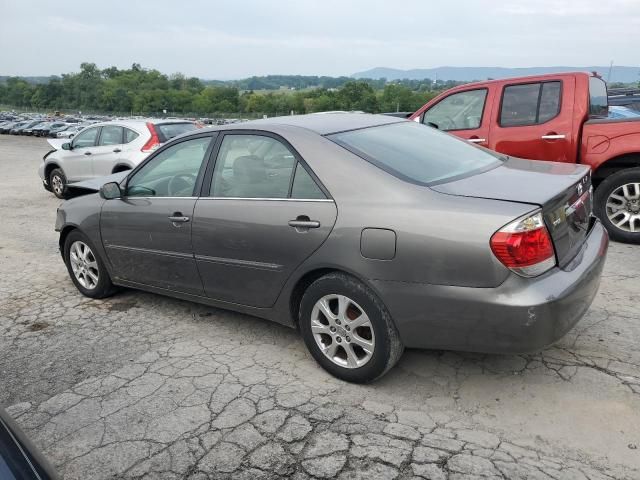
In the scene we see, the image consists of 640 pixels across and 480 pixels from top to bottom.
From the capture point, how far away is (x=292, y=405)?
121 inches

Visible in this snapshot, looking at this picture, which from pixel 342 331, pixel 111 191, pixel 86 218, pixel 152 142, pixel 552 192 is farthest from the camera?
pixel 152 142

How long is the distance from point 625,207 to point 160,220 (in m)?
4.79

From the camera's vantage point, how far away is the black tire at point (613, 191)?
560 centimetres

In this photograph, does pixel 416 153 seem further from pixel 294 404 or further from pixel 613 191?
pixel 613 191

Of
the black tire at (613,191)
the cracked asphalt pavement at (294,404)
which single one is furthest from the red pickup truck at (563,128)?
the cracked asphalt pavement at (294,404)

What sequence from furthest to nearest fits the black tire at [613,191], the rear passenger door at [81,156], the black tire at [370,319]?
the rear passenger door at [81,156]
the black tire at [613,191]
the black tire at [370,319]

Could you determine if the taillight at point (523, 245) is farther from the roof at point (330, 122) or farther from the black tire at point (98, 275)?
the black tire at point (98, 275)

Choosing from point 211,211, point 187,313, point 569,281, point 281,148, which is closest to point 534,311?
point 569,281

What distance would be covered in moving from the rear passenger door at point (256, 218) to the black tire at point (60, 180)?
8.20 m

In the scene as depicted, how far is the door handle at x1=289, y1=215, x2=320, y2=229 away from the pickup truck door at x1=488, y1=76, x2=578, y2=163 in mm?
4036

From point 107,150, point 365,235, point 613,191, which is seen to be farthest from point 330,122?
point 107,150

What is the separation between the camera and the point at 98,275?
4.84 m

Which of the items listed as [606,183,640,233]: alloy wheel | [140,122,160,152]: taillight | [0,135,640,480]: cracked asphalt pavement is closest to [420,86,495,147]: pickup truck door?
[606,183,640,233]: alloy wheel

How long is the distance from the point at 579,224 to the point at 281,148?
1904 millimetres
